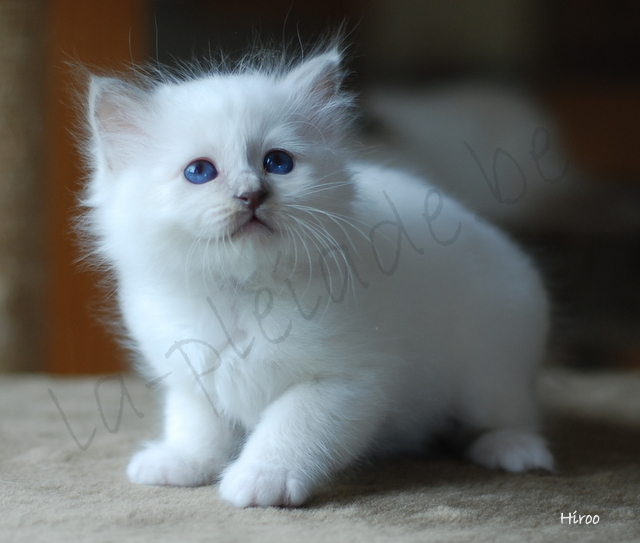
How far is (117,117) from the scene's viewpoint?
4.84 ft

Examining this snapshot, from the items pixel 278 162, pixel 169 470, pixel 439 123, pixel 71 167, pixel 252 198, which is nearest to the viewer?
pixel 252 198

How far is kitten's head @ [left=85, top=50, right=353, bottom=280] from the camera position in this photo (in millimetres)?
1278

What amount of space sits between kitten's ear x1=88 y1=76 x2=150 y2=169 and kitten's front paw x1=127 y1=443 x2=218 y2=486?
24.2 inches

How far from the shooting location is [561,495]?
4.68 ft

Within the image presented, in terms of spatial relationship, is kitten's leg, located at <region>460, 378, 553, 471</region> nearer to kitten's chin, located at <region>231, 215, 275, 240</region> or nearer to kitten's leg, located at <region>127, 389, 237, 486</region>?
kitten's leg, located at <region>127, 389, 237, 486</region>

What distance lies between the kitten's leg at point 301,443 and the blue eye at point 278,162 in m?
0.42

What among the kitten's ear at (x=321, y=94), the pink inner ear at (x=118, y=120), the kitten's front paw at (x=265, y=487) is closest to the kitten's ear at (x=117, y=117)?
the pink inner ear at (x=118, y=120)

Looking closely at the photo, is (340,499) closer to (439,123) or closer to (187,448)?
(187,448)

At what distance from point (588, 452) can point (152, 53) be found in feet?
6.84

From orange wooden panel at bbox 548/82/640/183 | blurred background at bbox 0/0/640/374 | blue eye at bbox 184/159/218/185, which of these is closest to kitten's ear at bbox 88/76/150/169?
blue eye at bbox 184/159/218/185

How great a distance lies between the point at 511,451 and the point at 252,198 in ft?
Result: 2.85

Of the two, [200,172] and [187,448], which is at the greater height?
[200,172]

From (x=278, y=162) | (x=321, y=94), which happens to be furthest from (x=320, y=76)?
(x=278, y=162)

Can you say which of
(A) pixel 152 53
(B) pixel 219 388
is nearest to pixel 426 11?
(A) pixel 152 53
